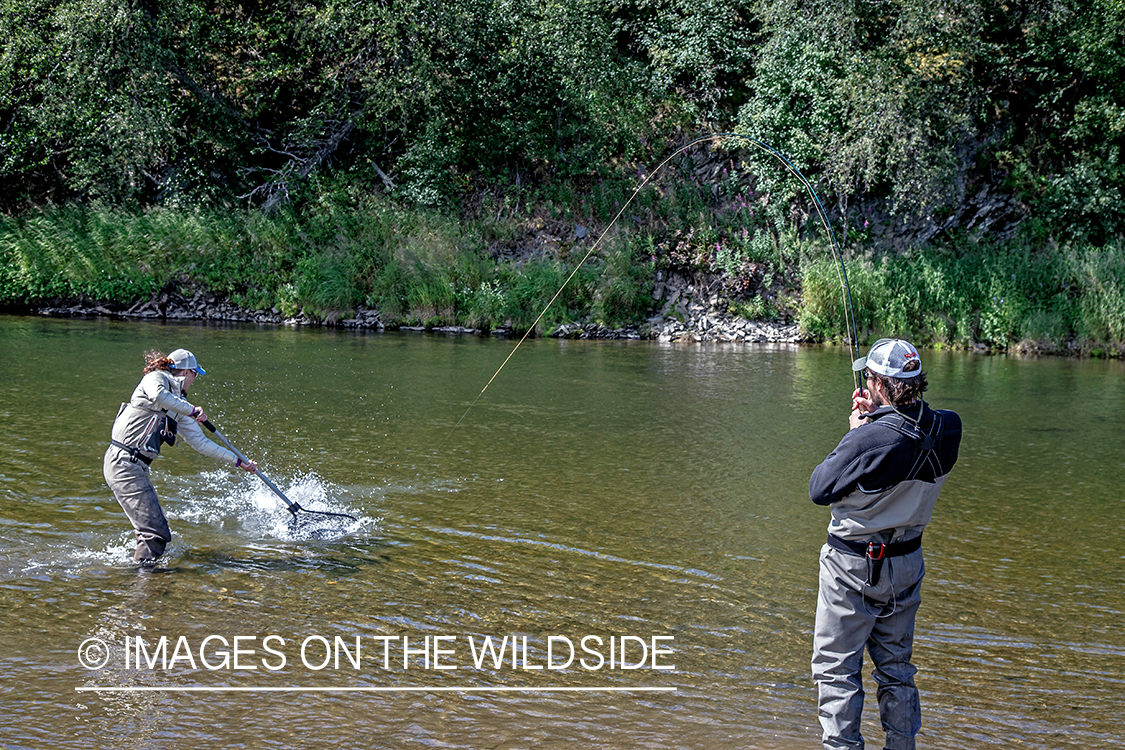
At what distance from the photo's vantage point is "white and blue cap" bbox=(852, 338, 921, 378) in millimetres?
4027

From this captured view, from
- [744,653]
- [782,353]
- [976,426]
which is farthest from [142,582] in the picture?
[782,353]

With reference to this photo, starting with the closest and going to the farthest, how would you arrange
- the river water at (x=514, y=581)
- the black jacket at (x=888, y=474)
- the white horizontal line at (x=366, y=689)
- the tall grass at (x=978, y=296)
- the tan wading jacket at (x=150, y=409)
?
1. the black jacket at (x=888, y=474)
2. the river water at (x=514, y=581)
3. the white horizontal line at (x=366, y=689)
4. the tan wading jacket at (x=150, y=409)
5. the tall grass at (x=978, y=296)

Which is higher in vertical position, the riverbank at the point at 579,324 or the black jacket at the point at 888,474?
the riverbank at the point at 579,324

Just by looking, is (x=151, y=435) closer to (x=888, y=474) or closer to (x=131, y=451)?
(x=131, y=451)

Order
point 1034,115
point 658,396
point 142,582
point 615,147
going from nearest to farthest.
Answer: point 142,582
point 658,396
point 1034,115
point 615,147

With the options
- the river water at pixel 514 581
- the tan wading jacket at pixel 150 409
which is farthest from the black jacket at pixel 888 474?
the tan wading jacket at pixel 150 409

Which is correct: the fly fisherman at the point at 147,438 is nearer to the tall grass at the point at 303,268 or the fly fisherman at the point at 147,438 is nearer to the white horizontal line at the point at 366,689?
the white horizontal line at the point at 366,689

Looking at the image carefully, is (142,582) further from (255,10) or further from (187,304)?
(255,10)

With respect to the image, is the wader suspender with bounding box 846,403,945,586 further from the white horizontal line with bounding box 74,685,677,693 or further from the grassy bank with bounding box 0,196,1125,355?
the grassy bank with bounding box 0,196,1125,355

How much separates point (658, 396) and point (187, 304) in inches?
566

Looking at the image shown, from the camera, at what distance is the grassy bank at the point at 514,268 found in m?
22.1

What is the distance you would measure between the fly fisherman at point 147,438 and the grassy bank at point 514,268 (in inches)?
634

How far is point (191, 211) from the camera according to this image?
974 inches

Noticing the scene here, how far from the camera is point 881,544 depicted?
396cm
